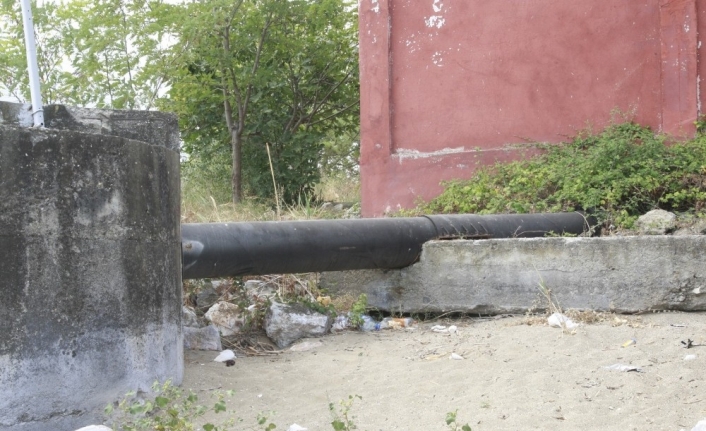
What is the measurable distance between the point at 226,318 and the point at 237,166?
6.45m

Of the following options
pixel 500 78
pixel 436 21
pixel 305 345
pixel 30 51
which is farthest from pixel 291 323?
pixel 436 21

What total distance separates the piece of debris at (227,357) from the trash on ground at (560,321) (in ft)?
6.35

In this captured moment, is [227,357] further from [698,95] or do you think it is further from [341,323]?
[698,95]

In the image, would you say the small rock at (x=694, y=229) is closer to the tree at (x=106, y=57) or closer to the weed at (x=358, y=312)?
the weed at (x=358, y=312)

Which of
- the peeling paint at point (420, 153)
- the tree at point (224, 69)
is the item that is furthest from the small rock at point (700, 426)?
the tree at point (224, 69)

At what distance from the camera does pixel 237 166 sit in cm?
1113

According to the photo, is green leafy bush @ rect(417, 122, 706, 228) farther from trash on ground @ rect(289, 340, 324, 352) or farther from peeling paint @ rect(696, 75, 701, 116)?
trash on ground @ rect(289, 340, 324, 352)

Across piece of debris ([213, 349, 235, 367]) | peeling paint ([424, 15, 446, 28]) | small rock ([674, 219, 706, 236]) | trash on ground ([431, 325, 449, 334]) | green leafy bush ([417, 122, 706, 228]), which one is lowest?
trash on ground ([431, 325, 449, 334])

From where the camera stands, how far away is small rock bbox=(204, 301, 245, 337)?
4.85m

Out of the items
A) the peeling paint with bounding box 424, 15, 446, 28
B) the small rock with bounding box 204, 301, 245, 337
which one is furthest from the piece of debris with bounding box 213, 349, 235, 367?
the peeling paint with bounding box 424, 15, 446, 28

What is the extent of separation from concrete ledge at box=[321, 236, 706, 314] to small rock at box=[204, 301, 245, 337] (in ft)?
2.94

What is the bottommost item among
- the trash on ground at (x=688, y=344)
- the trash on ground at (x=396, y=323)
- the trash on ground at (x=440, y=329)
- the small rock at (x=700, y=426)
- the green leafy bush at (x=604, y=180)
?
the trash on ground at (x=396, y=323)

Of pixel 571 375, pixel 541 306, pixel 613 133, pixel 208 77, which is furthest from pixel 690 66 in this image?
pixel 208 77

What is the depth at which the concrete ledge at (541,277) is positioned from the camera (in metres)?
4.85
